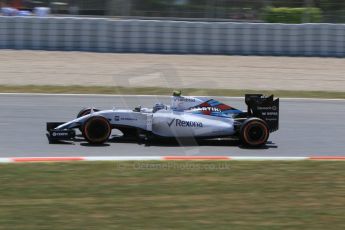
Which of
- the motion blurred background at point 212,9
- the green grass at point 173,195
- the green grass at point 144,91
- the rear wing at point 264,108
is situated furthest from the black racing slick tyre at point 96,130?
the motion blurred background at point 212,9

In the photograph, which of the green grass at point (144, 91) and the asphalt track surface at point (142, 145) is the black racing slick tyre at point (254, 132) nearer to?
the asphalt track surface at point (142, 145)

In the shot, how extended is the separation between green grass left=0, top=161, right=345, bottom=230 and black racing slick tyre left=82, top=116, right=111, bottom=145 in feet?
3.52

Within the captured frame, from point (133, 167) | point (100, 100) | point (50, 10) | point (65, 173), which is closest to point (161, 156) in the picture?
point (133, 167)

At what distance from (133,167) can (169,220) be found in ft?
6.30

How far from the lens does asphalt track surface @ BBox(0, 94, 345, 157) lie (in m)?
8.62

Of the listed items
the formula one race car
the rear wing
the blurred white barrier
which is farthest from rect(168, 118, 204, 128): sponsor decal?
the blurred white barrier

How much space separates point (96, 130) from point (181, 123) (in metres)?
1.08

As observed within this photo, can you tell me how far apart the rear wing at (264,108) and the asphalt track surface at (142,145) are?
0.37 meters

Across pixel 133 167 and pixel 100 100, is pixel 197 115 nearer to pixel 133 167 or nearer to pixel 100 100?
pixel 133 167

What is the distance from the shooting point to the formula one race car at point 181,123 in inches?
344

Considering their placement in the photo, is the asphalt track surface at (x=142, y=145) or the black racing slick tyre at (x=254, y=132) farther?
the black racing slick tyre at (x=254, y=132)

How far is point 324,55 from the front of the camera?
1853cm

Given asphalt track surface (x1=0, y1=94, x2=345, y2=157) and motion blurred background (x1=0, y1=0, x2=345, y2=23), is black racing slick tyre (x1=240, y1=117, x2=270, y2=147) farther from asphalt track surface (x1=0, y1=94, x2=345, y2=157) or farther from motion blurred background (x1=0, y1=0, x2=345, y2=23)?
motion blurred background (x1=0, y1=0, x2=345, y2=23)

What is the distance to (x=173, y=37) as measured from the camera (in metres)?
18.2
